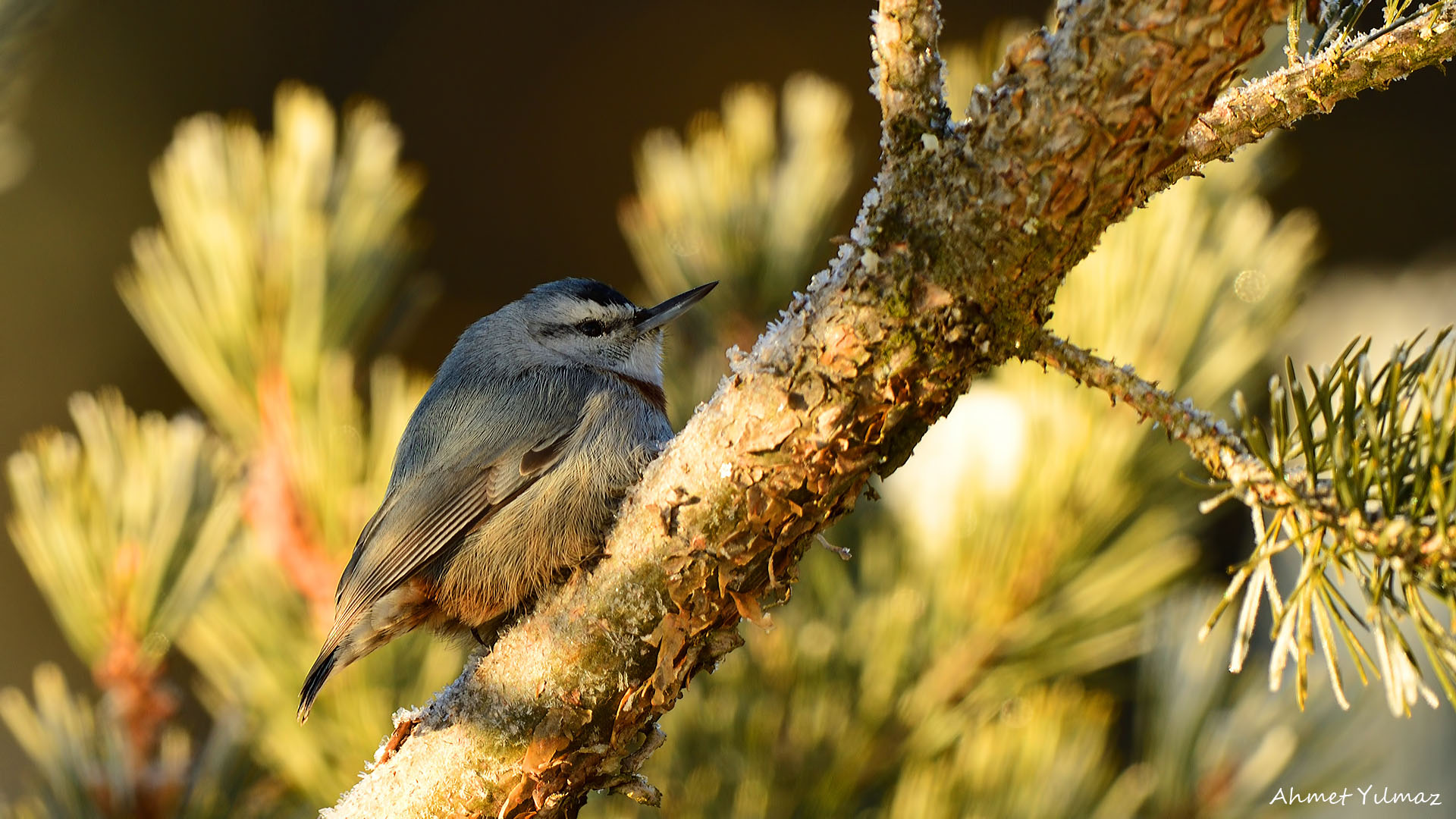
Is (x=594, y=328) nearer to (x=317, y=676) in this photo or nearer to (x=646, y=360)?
(x=646, y=360)

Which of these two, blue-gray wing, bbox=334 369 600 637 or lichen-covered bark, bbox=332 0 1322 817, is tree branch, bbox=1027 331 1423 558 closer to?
lichen-covered bark, bbox=332 0 1322 817

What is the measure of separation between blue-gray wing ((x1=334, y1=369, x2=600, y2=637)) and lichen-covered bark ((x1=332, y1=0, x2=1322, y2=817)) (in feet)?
1.34

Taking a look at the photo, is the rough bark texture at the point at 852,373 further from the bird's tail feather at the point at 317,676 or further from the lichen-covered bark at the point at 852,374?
the bird's tail feather at the point at 317,676

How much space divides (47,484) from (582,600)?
2.96 feet

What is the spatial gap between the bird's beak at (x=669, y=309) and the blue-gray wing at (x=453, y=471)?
6.4 inches

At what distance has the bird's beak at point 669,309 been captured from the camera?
1601 mm

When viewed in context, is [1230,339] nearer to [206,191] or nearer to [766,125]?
[766,125]

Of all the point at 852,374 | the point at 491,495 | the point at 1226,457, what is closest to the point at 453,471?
the point at 491,495

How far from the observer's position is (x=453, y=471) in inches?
60.9

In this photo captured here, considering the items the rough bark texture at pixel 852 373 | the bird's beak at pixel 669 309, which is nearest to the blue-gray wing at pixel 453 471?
the bird's beak at pixel 669 309

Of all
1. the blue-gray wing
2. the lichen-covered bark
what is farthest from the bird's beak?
the lichen-covered bark

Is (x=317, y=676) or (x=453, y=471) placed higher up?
(x=453, y=471)

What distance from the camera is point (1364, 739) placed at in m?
1.54

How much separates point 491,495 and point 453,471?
7cm
